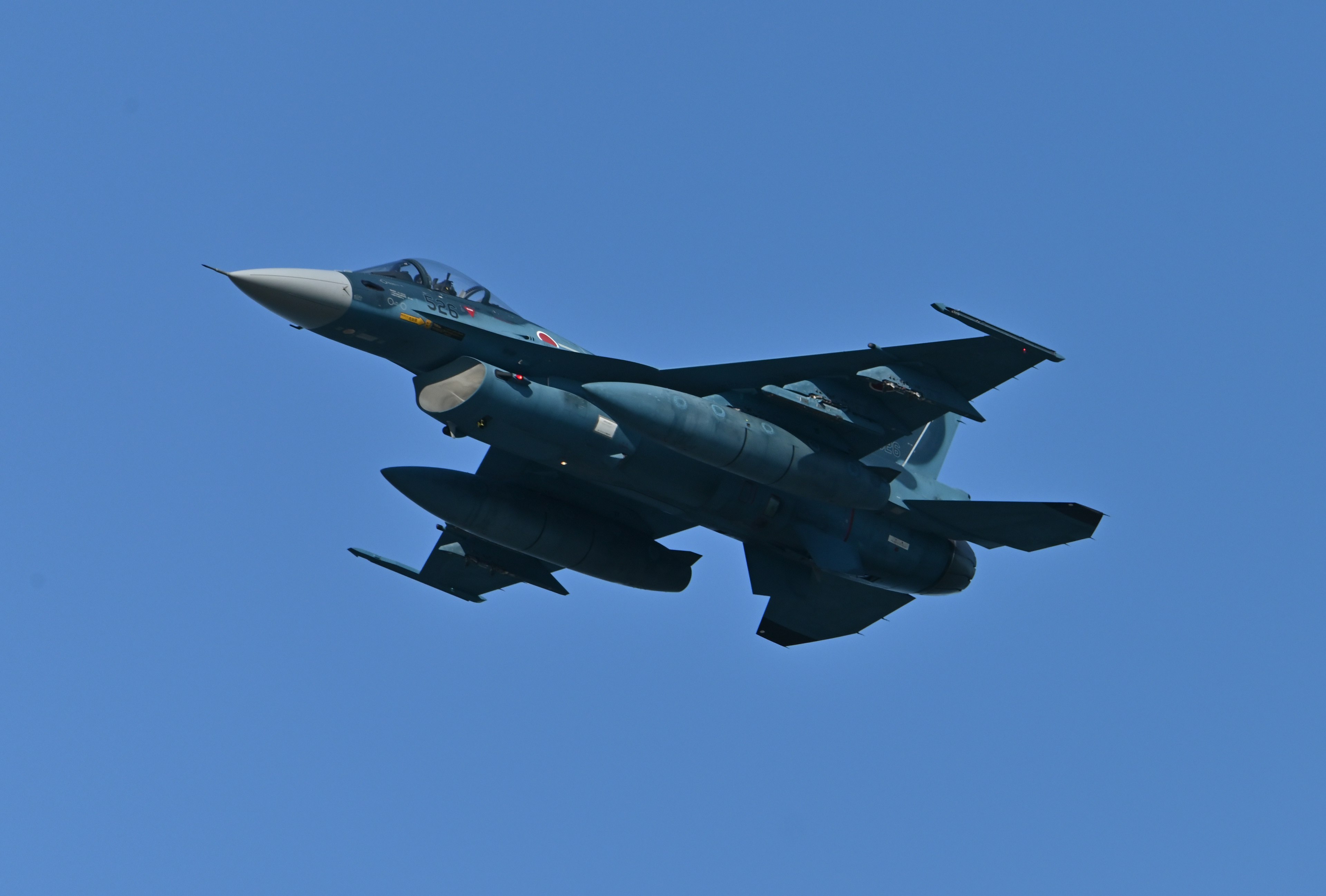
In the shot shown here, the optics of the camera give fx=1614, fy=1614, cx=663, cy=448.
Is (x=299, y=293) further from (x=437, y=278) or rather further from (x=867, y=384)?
(x=867, y=384)

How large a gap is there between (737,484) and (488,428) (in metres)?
4.28

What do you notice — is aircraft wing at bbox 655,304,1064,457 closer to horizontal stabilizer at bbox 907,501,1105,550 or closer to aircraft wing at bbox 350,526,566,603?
horizontal stabilizer at bbox 907,501,1105,550

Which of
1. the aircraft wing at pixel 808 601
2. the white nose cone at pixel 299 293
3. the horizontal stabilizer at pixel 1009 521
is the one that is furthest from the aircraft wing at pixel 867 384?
the white nose cone at pixel 299 293

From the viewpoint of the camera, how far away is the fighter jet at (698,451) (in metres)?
22.4

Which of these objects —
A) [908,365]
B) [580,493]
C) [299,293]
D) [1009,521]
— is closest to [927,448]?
[1009,521]

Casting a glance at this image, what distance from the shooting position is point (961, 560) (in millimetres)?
26828

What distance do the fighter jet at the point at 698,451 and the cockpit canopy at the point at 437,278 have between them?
0.08 feet

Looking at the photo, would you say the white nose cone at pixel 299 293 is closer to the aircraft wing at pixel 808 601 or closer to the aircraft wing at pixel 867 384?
the aircraft wing at pixel 867 384

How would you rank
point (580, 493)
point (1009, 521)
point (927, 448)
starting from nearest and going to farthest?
1. point (1009, 521)
2. point (580, 493)
3. point (927, 448)

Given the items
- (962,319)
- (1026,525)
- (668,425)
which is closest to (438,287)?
(668,425)

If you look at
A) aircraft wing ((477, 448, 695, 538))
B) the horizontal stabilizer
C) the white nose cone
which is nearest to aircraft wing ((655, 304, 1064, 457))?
the horizontal stabilizer

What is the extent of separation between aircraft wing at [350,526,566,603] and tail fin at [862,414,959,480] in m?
6.39

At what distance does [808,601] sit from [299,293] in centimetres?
1041

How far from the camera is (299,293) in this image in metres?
21.9
